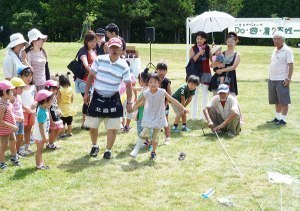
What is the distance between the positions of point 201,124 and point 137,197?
363 cm

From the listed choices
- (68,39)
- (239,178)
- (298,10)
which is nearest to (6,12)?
(68,39)

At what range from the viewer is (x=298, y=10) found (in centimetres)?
4325

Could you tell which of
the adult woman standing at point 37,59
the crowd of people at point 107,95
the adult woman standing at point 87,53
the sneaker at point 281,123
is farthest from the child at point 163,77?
the sneaker at point 281,123

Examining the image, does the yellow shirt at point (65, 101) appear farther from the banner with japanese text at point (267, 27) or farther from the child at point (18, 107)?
the banner with japanese text at point (267, 27)

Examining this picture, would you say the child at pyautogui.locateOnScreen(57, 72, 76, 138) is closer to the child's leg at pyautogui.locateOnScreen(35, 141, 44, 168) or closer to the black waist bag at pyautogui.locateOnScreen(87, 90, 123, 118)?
the black waist bag at pyautogui.locateOnScreen(87, 90, 123, 118)

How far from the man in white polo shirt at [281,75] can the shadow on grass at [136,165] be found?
3218 mm

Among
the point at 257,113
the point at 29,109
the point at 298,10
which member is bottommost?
the point at 257,113

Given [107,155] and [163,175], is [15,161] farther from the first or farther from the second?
[163,175]

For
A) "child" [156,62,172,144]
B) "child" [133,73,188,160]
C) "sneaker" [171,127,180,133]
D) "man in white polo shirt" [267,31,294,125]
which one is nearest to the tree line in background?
"man in white polo shirt" [267,31,294,125]

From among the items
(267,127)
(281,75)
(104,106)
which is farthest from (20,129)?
(281,75)

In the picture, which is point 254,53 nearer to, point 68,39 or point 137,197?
point 137,197

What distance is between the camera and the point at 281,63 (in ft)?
24.5

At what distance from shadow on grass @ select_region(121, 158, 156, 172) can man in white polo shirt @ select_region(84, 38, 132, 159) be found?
0.49 metres

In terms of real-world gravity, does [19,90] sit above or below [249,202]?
above
